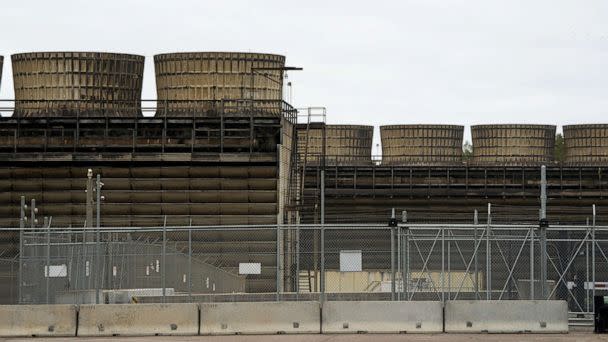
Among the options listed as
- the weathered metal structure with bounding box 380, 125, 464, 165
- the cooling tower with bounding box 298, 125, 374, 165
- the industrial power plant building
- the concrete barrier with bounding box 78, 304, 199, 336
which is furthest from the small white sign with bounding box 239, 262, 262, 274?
the cooling tower with bounding box 298, 125, 374, 165

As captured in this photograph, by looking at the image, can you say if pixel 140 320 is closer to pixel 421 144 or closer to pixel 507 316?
pixel 507 316

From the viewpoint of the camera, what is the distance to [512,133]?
8362cm

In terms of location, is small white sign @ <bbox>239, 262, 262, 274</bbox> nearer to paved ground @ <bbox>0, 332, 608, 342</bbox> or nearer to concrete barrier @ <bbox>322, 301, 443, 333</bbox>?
concrete barrier @ <bbox>322, 301, 443, 333</bbox>

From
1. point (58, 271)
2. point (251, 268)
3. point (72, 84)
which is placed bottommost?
point (251, 268)

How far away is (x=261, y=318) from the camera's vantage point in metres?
31.8

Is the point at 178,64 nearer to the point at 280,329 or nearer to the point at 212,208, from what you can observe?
the point at 212,208

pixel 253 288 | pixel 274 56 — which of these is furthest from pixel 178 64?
pixel 253 288

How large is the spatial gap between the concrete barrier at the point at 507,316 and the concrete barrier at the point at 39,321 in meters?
7.95

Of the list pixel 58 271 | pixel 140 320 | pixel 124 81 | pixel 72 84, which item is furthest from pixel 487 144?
pixel 140 320

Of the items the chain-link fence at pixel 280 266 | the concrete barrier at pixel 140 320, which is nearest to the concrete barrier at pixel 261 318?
the concrete barrier at pixel 140 320

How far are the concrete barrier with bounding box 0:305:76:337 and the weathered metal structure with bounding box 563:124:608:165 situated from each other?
55.6 metres

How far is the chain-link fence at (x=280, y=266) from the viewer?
34.3m

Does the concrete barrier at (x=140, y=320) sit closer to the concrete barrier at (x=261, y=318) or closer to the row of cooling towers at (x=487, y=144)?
the concrete barrier at (x=261, y=318)

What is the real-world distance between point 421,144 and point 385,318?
52697mm
